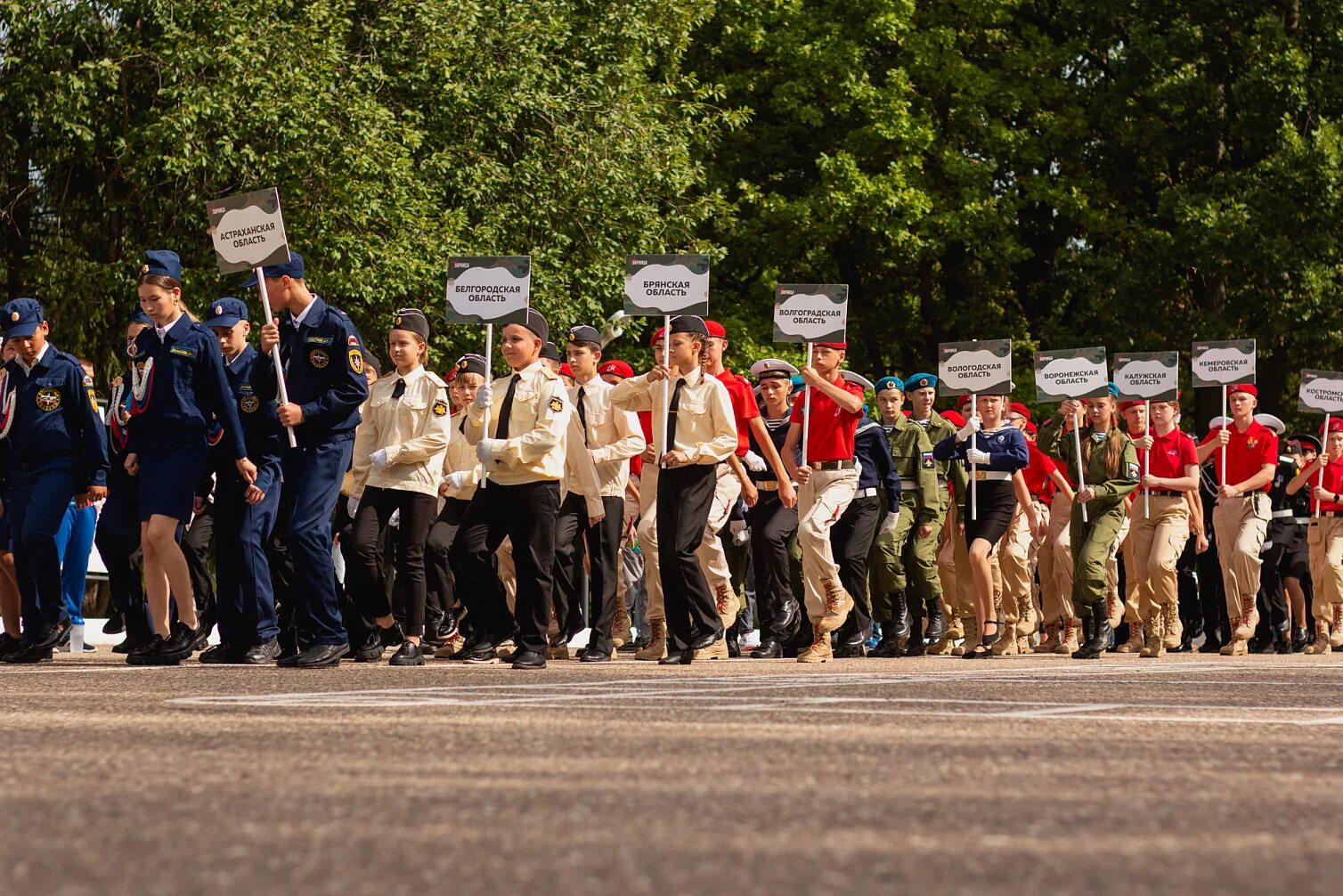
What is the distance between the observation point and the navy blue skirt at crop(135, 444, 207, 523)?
11648mm

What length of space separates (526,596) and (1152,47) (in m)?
26.5

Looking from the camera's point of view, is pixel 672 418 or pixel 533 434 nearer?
pixel 533 434

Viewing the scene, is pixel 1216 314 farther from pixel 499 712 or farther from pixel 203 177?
pixel 499 712

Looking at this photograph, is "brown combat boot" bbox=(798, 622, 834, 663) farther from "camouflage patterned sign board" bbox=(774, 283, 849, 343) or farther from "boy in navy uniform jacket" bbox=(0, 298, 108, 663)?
"boy in navy uniform jacket" bbox=(0, 298, 108, 663)

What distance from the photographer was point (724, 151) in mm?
38031

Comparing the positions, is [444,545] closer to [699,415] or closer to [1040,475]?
[699,415]

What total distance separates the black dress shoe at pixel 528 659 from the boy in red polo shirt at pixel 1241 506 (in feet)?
27.5

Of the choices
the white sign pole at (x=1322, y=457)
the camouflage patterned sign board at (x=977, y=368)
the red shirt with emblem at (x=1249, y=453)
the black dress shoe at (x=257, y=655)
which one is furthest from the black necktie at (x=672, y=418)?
the white sign pole at (x=1322, y=457)

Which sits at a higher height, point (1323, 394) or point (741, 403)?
point (1323, 394)

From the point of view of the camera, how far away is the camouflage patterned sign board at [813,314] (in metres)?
16.2

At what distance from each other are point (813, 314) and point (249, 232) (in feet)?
16.4

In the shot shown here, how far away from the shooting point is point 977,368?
61.1ft

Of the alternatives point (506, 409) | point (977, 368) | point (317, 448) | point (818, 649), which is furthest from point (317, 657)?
point (977, 368)

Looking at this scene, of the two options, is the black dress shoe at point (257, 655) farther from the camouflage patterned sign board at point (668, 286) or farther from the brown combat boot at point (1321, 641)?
the brown combat boot at point (1321, 641)
